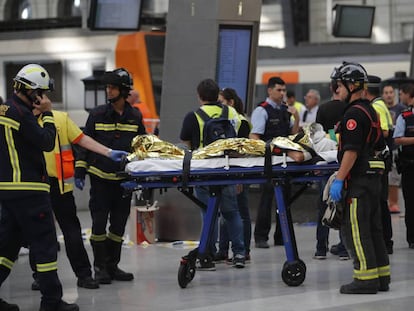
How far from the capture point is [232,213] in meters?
10.7

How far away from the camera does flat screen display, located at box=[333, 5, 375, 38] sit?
2694 centimetres

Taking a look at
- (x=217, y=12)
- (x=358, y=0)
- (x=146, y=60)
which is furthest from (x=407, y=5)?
(x=217, y=12)

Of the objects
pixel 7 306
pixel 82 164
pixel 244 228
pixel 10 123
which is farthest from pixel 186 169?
pixel 244 228

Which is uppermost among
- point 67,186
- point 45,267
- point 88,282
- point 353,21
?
point 353,21

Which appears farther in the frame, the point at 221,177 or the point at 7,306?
the point at 221,177

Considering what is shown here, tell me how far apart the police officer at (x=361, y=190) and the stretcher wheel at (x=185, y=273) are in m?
1.38

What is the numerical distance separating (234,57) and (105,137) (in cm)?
416

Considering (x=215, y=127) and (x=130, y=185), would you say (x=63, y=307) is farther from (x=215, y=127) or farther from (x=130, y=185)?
(x=215, y=127)

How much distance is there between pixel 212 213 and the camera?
978 centimetres

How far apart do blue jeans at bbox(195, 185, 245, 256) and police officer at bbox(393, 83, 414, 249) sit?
A: 2229 mm

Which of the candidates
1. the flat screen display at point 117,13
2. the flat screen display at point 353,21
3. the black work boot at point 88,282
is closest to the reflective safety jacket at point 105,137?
the black work boot at point 88,282

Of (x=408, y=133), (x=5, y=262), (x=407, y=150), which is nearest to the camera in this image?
(x=5, y=262)

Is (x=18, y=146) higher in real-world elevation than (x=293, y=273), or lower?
higher

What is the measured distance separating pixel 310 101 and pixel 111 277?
8841 millimetres
